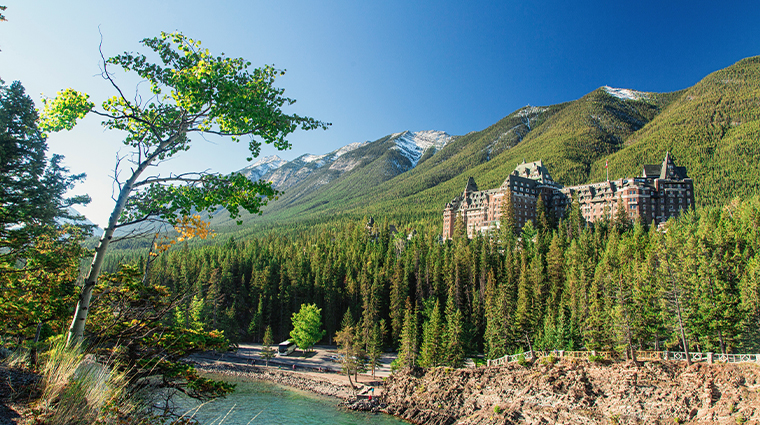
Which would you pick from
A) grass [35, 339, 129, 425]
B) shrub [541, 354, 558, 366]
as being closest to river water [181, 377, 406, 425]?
shrub [541, 354, 558, 366]

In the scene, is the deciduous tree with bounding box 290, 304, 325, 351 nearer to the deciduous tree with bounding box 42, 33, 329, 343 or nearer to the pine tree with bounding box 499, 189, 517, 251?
the pine tree with bounding box 499, 189, 517, 251

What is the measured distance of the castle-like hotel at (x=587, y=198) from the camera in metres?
92.4

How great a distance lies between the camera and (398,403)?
4791 cm

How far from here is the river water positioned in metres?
37.8

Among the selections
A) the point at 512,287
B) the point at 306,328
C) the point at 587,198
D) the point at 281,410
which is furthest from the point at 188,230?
the point at 587,198

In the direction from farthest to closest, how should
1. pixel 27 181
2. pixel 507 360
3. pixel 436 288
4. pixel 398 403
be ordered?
pixel 436 288
pixel 507 360
pixel 398 403
pixel 27 181

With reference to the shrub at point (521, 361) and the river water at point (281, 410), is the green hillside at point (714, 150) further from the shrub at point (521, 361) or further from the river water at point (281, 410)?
the river water at point (281, 410)

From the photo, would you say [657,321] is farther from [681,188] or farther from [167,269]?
[167,269]

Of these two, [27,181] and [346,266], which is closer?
[27,181]

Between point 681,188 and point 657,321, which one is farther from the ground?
point 681,188

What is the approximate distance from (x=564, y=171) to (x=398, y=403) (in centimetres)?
17872

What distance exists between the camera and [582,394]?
39594 mm

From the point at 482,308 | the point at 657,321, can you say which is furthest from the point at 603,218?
the point at 657,321

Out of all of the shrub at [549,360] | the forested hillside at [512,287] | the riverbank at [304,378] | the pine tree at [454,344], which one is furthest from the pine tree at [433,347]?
the shrub at [549,360]
